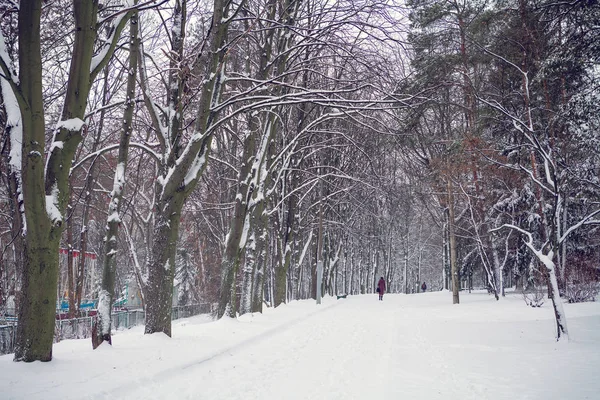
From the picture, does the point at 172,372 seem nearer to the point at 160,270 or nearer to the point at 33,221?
the point at 33,221

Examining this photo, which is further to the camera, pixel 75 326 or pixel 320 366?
pixel 75 326

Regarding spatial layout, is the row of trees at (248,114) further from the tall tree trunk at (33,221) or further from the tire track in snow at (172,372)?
the tire track in snow at (172,372)

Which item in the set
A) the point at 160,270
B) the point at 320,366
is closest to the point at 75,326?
the point at 160,270

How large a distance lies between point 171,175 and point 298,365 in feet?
14.9

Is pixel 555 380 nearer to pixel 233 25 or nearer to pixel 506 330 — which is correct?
pixel 506 330

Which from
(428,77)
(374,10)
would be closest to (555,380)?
(374,10)

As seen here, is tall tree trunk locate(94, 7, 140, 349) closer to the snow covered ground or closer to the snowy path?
the snow covered ground

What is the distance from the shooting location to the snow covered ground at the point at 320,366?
6285 millimetres

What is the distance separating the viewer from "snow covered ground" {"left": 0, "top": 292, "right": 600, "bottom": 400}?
6285 millimetres

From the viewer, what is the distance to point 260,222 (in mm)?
20016

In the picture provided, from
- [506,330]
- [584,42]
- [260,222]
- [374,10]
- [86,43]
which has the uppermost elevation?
[374,10]

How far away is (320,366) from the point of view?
842 cm

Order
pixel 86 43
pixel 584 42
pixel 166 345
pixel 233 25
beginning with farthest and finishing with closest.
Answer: pixel 233 25
pixel 584 42
pixel 166 345
pixel 86 43

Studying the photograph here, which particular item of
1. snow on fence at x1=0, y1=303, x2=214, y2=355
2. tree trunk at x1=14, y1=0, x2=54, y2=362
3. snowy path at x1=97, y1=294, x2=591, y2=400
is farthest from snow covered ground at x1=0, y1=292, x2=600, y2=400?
snow on fence at x1=0, y1=303, x2=214, y2=355
